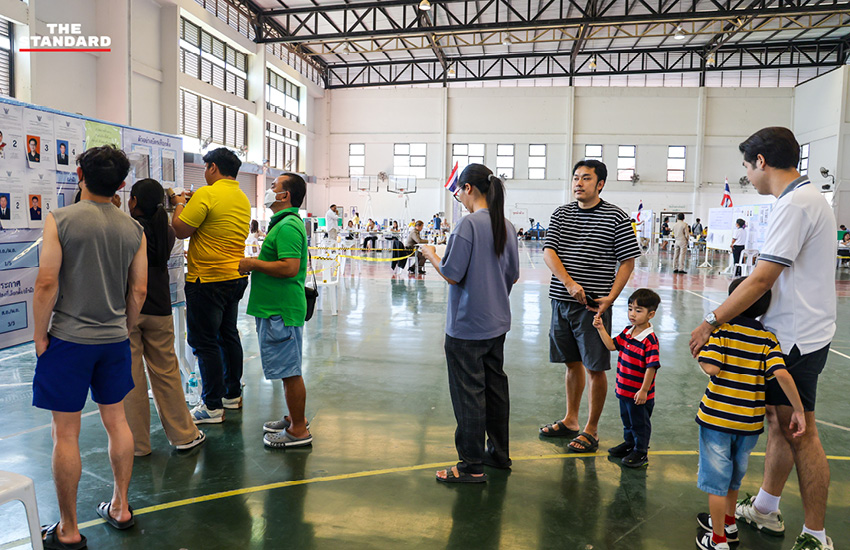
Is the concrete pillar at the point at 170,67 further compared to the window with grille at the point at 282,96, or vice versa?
the window with grille at the point at 282,96

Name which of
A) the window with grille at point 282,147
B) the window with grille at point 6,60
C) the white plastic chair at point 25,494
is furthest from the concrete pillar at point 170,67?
the white plastic chair at point 25,494

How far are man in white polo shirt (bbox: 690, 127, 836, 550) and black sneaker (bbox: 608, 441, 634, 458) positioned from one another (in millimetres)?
1077

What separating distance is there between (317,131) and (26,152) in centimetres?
2664

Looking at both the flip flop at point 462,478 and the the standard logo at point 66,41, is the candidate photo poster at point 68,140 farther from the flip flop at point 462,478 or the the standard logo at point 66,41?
the the standard logo at point 66,41

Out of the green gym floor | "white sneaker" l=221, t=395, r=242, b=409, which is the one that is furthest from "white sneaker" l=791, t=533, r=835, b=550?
"white sneaker" l=221, t=395, r=242, b=409

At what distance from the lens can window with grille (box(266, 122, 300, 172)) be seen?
2333 cm

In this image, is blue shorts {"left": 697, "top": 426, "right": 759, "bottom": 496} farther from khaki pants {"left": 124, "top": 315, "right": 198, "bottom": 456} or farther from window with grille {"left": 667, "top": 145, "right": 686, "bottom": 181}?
window with grille {"left": 667, "top": 145, "right": 686, "bottom": 181}

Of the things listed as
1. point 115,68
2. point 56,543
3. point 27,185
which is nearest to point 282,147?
point 115,68

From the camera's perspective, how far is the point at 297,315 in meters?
3.35

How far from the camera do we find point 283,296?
3.31 metres

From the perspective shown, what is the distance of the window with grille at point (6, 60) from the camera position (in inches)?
426

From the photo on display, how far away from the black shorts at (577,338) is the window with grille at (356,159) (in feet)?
84.6

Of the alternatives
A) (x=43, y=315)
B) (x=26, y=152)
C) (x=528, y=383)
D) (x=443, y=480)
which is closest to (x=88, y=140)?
(x=26, y=152)

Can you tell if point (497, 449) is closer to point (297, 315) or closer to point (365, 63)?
point (297, 315)
